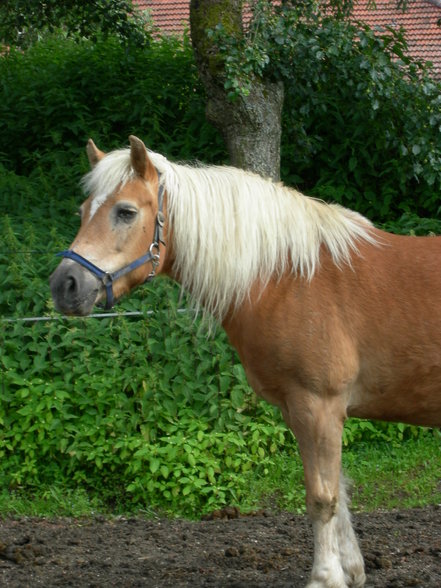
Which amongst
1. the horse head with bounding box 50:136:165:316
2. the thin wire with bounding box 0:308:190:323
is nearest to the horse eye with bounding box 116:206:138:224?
the horse head with bounding box 50:136:165:316

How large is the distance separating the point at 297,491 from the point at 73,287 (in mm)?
2684

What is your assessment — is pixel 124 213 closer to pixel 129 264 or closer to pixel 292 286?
pixel 129 264

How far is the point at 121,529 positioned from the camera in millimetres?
5203

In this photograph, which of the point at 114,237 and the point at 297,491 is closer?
the point at 114,237

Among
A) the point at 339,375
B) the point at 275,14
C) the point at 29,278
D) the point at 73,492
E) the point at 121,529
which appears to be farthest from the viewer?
the point at 275,14

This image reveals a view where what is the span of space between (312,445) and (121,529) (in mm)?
1880

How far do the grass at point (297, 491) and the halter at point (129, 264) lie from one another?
2.24 metres

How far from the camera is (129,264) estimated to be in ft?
12.4

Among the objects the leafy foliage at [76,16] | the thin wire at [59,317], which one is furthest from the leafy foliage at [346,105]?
the leafy foliage at [76,16]

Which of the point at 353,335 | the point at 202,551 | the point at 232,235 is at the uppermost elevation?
the point at 232,235

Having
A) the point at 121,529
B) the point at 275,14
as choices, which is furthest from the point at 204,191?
the point at 275,14

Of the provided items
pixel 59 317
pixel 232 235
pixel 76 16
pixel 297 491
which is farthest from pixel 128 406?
pixel 76 16

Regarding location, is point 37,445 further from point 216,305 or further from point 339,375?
point 339,375

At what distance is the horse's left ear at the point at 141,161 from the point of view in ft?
12.1
